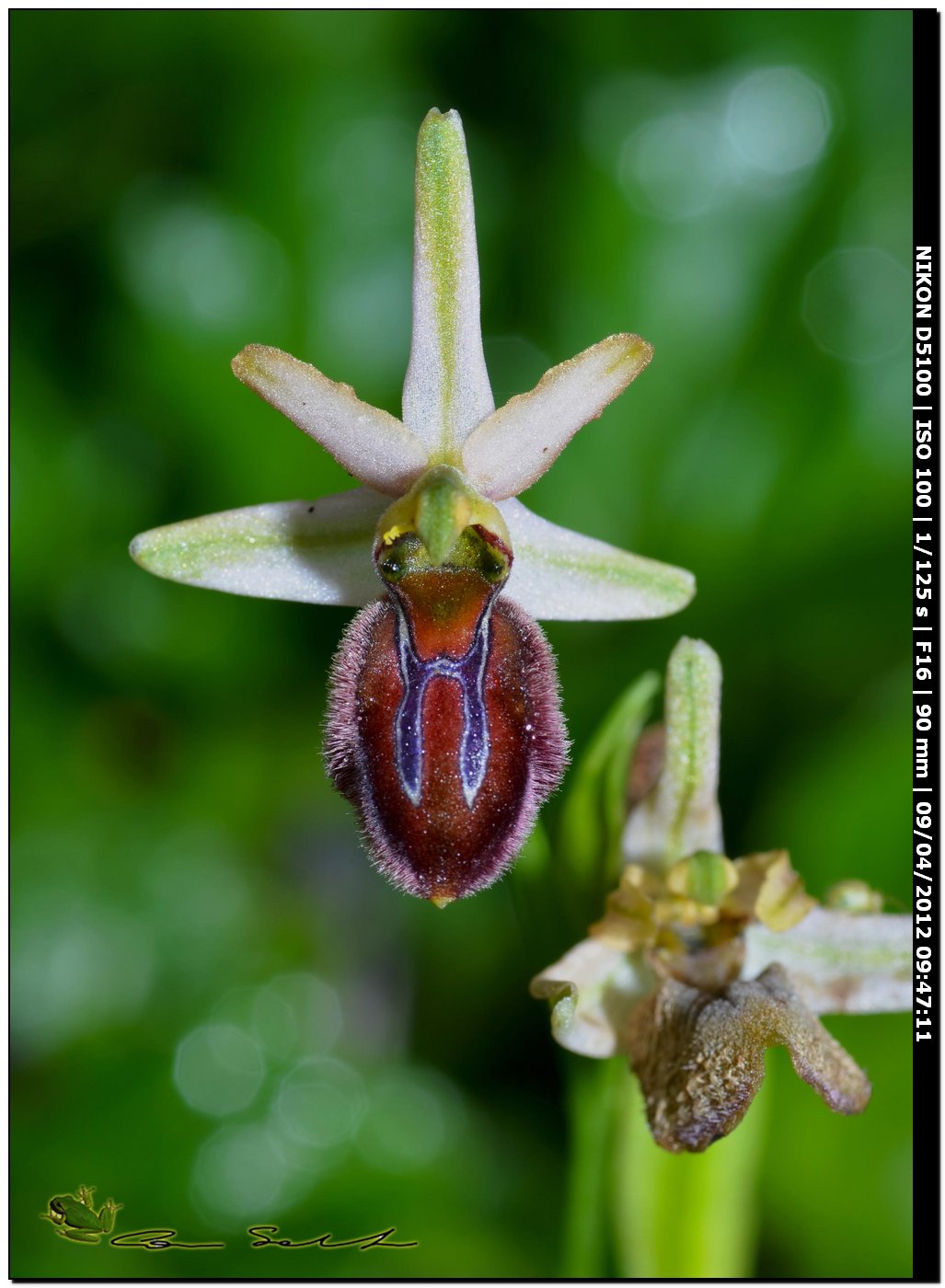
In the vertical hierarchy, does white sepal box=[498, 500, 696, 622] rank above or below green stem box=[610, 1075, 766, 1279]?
above

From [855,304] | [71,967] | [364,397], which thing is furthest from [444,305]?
[71,967]

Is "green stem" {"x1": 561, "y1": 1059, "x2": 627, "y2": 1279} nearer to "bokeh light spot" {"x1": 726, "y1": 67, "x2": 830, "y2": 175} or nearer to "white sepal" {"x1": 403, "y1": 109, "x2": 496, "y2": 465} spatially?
"white sepal" {"x1": 403, "y1": 109, "x2": 496, "y2": 465}

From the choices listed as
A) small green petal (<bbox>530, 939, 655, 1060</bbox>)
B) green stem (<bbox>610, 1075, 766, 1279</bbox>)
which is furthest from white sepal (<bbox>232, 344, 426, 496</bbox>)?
green stem (<bbox>610, 1075, 766, 1279</bbox>)

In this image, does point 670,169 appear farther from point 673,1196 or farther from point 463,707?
point 673,1196

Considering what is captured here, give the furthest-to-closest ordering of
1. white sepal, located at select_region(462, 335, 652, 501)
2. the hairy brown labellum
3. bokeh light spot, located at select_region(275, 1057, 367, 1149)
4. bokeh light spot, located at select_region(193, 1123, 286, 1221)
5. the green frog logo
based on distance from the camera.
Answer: bokeh light spot, located at select_region(275, 1057, 367, 1149) → bokeh light spot, located at select_region(193, 1123, 286, 1221) → the green frog logo → white sepal, located at select_region(462, 335, 652, 501) → the hairy brown labellum

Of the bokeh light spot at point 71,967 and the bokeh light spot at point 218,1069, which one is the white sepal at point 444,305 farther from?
the bokeh light spot at point 71,967

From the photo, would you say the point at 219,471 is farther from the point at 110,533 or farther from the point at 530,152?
the point at 530,152

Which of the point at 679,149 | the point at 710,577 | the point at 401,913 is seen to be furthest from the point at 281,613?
the point at 679,149
